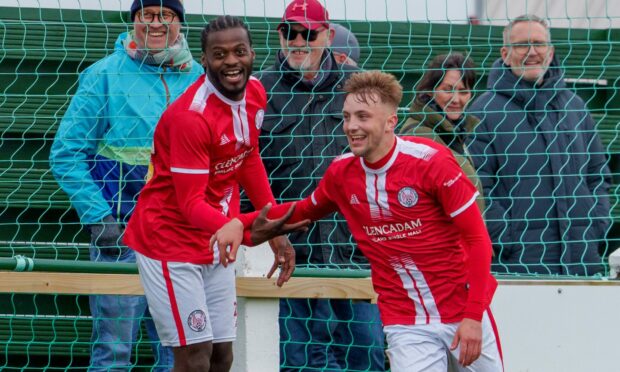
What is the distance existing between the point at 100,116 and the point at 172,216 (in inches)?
43.2

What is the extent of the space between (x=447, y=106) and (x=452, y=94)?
0.24 feet

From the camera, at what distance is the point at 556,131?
7137 mm

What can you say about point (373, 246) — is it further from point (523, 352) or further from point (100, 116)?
point (100, 116)

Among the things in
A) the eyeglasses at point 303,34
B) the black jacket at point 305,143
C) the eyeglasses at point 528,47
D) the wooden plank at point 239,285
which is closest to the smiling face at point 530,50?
the eyeglasses at point 528,47

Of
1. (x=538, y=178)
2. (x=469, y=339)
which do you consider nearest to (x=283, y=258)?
(x=469, y=339)

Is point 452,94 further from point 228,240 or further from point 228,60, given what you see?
point 228,240

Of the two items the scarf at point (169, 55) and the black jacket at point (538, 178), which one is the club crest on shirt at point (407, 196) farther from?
the scarf at point (169, 55)

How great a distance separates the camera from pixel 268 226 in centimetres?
570

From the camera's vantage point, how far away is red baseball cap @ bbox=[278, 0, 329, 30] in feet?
23.0

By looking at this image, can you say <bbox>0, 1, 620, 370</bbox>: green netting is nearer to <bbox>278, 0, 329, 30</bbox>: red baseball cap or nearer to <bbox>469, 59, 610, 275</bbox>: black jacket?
<bbox>469, 59, 610, 275</bbox>: black jacket

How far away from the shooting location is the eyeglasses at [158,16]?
691 centimetres

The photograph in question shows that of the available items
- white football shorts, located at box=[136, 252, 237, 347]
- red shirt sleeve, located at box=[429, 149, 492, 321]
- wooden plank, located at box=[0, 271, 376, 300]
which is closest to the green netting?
wooden plank, located at box=[0, 271, 376, 300]

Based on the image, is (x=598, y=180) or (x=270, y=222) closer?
(x=270, y=222)

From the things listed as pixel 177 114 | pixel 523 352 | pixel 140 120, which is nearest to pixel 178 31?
pixel 140 120
